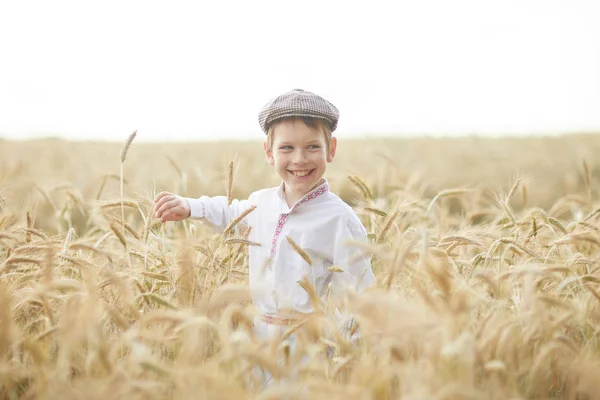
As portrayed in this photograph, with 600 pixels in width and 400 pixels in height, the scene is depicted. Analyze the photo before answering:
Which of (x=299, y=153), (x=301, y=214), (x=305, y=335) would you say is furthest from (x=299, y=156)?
(x=305, y=335)

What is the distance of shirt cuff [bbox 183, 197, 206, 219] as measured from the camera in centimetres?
238

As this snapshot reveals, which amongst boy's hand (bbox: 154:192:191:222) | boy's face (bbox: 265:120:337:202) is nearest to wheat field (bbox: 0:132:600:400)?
boy's hand (bbox: 154:192:191:222)

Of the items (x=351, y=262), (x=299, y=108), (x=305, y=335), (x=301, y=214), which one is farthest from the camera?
(x=301, y=214)

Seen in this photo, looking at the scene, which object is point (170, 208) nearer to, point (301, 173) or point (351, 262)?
point (301, 173)

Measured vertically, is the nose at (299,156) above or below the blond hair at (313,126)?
below

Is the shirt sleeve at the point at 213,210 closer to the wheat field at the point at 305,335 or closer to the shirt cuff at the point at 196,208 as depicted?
the shirt cuff at the point at 196,208

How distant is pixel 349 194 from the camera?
613cm

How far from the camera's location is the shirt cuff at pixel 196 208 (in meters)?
2.38

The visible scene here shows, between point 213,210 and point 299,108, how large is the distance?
65cm

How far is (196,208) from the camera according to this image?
7.88 feet

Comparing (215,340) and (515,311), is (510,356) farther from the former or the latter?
(215,340)

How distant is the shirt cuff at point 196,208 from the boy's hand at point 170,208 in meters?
0.02

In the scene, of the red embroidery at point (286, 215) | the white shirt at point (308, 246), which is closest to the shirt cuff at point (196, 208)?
the white shirt at point (308, 246)

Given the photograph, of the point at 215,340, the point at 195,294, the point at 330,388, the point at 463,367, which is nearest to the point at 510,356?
the point at 463,367
